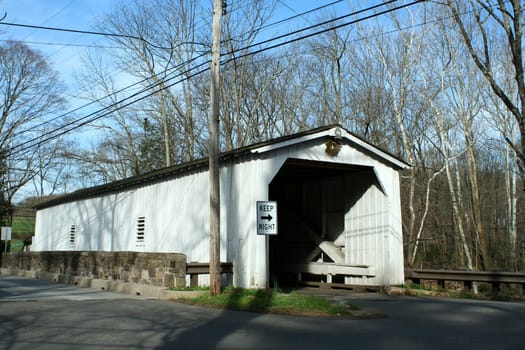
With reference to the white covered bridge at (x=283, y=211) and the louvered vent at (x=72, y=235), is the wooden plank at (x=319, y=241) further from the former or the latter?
the louvered vent at (x=72, y=235)

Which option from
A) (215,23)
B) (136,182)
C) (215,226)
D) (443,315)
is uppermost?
(215,23)

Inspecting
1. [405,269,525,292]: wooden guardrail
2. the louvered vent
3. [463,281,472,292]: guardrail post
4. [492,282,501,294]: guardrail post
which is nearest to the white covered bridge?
[405,269,525,292]: wooden guardrail

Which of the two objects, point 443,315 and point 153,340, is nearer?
point 153,340

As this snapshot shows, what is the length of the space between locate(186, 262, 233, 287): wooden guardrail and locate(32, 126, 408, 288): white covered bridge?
9.9 inches

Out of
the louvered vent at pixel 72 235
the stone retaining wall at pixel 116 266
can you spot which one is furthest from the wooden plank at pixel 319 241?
the louvered vent at pixel 72 235

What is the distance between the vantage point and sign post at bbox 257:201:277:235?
1191 cm

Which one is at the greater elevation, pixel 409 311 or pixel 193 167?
pixel 193 167

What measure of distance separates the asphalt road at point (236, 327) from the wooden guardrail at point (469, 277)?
2.38m

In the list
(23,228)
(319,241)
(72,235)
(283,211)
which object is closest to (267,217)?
(319,241)

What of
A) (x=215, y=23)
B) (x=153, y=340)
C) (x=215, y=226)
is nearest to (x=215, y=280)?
(x=215, y=226)

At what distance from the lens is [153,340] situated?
748cm

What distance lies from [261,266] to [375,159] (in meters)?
5.42

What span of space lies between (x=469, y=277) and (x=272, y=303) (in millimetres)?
6975

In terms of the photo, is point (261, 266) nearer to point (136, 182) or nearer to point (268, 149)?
point (268, 149)
